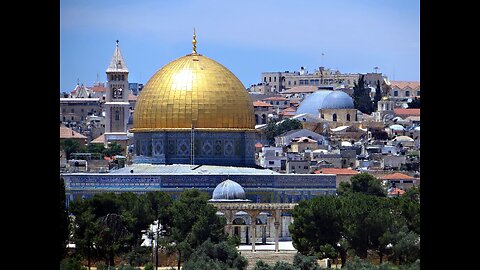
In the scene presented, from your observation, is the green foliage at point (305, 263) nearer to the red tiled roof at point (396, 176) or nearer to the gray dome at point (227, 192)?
the gray dome at point (227, 192)

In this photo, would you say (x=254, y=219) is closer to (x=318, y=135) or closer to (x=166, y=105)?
(x=166, y=105)

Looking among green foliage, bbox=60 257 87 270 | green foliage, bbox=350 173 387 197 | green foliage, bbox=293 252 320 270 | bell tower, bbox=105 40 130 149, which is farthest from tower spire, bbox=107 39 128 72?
green foliage, bbox=60 257 87 270

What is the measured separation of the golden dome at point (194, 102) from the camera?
2194 inches

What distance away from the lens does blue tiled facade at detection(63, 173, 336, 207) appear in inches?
2114

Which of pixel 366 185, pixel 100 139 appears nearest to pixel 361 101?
pixel 100 139

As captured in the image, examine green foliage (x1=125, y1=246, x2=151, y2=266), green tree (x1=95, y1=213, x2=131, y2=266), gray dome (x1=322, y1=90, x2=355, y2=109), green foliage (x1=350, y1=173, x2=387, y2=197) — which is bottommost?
green foliage (x1=125, y1=246, x2=151, y2=266)

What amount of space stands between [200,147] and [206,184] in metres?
1.66

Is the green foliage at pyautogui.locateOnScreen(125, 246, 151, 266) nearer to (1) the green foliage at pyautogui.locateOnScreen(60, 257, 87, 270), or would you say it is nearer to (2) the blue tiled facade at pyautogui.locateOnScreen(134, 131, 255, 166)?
(1) the green foliage at pyautogui.locateOnScreen(60, 257, 87, 270)

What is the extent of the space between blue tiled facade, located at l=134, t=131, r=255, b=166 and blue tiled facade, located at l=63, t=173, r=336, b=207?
144 centimetres
